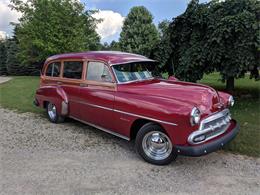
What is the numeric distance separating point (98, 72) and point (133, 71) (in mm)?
706

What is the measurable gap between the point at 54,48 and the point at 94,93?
13344 mm

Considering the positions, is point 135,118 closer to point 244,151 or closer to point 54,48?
point 244,151

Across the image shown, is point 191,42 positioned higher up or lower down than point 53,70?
higher up

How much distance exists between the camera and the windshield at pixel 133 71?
5141mm

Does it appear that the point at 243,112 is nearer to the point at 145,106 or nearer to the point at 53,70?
the point at 145,106

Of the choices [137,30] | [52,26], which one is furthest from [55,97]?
[137,30]

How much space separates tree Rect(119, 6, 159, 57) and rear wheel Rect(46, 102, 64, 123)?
55.7ft

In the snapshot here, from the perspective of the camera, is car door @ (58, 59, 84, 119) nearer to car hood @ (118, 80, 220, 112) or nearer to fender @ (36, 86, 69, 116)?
fender @ (36, 86, 69, 116)

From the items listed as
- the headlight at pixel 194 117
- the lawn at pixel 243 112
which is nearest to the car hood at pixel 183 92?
the headlight at pixel 194 117

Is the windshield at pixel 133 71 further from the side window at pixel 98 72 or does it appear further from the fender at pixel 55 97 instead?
the fender at pixel 55 97

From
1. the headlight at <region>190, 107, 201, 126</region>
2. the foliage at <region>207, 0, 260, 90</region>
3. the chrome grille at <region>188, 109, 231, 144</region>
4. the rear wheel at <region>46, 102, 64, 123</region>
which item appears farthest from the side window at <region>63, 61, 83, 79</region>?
the foliage at <region>207, 0, 260, 90</region>

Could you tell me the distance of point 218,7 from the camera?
8.43m

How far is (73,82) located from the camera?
602 cm

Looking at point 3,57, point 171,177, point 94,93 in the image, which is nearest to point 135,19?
point 3,57
